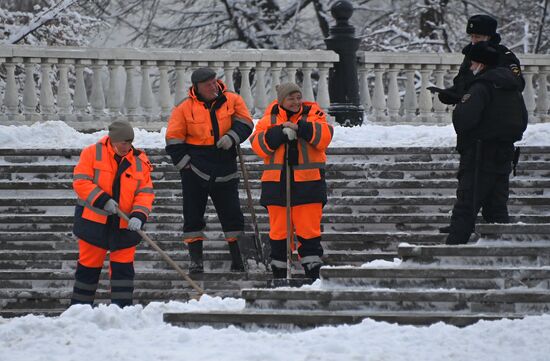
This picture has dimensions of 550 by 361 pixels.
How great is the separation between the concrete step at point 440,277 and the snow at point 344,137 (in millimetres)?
5177

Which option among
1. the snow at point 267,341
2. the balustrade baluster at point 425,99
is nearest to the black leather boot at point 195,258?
the snow at point 267,341

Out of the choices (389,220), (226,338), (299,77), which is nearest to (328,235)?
(389,220)

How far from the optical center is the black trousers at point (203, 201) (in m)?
11.6

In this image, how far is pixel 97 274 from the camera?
1080 centimetres

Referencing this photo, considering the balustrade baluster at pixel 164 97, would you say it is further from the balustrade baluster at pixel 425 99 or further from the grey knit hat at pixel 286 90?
the grey knit hat at pixel 286 90

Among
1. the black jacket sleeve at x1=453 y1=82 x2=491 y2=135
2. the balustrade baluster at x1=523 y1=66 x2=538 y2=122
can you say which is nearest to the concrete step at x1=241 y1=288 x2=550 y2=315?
the black jacket sleeve at x1=453 y1=82 x2=491 y2=135

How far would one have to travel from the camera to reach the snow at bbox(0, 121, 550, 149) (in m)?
14.3

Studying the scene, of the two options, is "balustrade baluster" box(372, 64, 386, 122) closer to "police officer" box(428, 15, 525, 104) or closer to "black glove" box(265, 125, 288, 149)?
"black glove" box(265, 125, 288, 149)

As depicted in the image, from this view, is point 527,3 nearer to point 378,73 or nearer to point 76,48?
point 378,73

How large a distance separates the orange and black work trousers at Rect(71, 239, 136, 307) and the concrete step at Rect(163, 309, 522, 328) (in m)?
1.96

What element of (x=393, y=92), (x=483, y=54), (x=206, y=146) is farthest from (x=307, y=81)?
(x=483, y=54)

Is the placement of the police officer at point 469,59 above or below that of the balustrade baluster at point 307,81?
above

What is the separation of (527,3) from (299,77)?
528 centimetres

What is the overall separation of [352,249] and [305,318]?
3.86 metres
